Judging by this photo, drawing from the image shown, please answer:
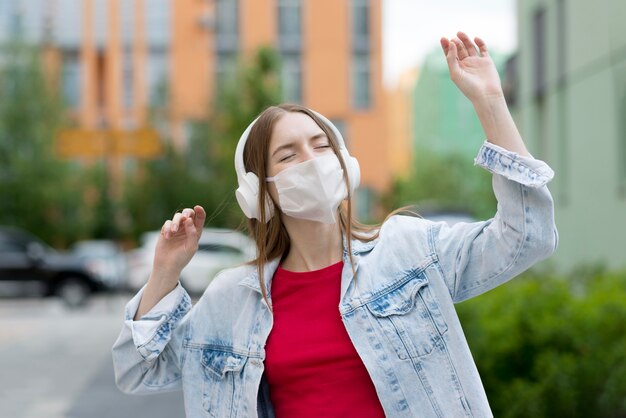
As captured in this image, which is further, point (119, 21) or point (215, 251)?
point (119, 21)

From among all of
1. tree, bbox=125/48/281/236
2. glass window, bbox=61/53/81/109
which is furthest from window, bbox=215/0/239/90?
glass window, bbox=61/53/81/109

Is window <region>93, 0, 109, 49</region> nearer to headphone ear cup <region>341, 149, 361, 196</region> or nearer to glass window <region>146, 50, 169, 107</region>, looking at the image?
glass window <region>146, 50, 169, 107</region>

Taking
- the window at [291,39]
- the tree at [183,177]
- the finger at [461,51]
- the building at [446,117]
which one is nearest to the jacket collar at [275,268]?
the finger at [461,51]

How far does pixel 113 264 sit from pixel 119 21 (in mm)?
19211

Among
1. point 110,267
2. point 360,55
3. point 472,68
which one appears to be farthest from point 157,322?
point 360,55

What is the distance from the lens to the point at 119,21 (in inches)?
1631

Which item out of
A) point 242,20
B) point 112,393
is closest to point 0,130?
point 242,20

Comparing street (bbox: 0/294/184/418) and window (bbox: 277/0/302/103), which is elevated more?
window (bbox: 277/0/302/103)

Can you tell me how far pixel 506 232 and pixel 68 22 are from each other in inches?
1608

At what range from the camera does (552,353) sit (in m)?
5.60

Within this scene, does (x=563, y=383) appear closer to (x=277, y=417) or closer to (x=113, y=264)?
(x=277, y=417)

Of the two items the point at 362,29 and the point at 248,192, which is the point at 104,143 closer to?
the point at 248,192

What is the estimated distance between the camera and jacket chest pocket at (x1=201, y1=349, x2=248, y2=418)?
8.70ft

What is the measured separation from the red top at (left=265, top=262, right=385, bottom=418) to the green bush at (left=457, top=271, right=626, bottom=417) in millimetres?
3015
